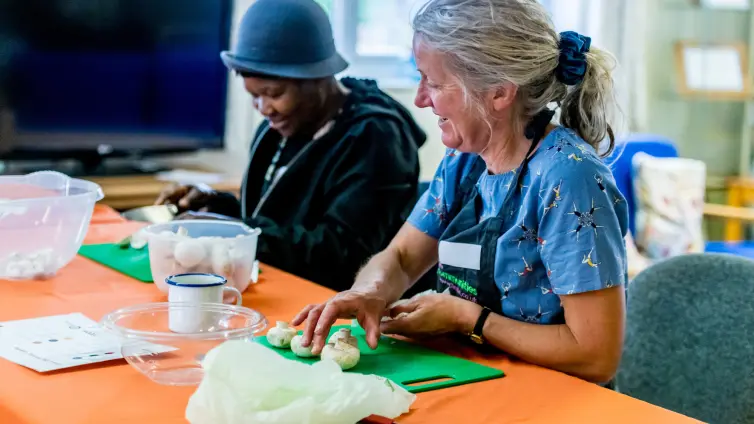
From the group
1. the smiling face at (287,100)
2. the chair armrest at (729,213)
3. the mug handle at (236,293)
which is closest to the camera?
the mug handle at (236,293)

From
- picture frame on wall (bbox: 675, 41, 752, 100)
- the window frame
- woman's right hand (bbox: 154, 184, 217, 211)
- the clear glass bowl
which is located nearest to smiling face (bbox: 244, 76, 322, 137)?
woman's right hand (bbox: 154, 184, 217, 211)

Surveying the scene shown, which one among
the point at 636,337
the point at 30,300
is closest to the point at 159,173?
the point at 30,300

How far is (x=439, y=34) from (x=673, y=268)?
0.67 metres

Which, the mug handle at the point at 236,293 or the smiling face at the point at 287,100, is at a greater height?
the smiling face at the point at 287,100

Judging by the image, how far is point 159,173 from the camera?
3551 mm

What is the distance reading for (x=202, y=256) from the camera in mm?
1721

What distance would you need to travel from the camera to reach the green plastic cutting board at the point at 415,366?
1.28m

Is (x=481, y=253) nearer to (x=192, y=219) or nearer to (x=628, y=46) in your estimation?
(x=192, y=219)

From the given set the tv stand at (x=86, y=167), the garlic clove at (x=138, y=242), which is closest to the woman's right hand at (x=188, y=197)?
the garlic clove at (x=138, y=242)

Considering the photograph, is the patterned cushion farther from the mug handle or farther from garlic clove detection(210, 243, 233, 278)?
the mug handle

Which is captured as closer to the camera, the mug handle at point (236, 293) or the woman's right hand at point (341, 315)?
the woman's right hand at point (341, 315)

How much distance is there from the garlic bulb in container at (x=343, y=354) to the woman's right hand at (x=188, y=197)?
105 cm

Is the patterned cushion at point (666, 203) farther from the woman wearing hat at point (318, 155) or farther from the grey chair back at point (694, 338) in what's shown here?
the grey chair back at point (694, 338)

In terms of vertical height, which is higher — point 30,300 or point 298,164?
point 298,164
